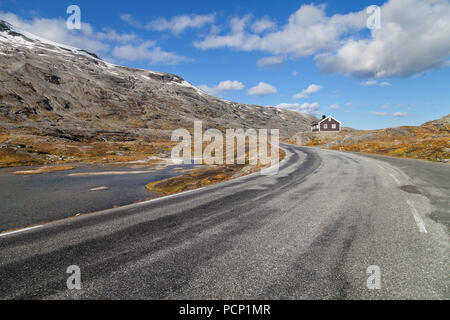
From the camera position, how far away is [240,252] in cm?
438

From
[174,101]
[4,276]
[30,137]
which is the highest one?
[174,101]

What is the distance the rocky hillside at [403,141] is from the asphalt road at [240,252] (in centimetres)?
2161

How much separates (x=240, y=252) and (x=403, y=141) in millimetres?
43567

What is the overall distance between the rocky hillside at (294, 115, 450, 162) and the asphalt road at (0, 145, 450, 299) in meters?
21.6

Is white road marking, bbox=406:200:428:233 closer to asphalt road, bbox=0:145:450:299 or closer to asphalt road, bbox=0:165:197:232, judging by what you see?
asphalt road, bbox=0:145:450:299

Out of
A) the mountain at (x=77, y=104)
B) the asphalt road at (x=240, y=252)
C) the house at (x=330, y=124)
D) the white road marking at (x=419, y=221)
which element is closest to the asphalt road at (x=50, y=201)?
the asphalt road at (x=240, y=252)

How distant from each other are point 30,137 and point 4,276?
67.8m

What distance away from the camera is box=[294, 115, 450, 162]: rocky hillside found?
77.4ft

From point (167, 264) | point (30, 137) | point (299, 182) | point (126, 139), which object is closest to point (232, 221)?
point (167, 264)

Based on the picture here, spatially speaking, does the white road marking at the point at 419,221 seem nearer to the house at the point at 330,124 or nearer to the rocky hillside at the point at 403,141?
the rocky hillside at the point at 403,141

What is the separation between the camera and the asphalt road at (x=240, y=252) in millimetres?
3305

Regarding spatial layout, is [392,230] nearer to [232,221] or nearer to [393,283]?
[393,283]

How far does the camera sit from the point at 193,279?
3.53 metres
